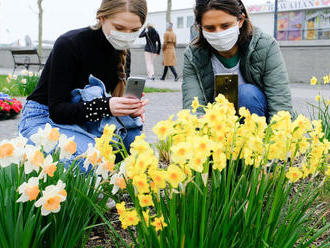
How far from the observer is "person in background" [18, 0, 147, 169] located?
2.26 metres

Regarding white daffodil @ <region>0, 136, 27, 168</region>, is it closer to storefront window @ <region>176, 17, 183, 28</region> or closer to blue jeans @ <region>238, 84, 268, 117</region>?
blue jeans @ <region>238, 84, 268, 117</region>

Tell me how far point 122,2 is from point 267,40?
96 centimetres

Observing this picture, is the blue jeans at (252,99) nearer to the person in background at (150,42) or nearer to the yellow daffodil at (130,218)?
the yellow daffodil at (130,218)

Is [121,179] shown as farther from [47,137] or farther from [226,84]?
[226,84]

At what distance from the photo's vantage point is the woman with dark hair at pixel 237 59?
2385 millimetres

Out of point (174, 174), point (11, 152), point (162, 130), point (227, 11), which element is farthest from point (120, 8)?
point (174, 174)

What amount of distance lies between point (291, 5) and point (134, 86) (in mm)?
32907

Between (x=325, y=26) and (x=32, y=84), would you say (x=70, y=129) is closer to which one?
(x=32, y=84)

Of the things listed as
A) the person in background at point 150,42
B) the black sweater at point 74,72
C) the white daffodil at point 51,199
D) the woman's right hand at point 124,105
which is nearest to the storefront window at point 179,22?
the person in background at point 150,42

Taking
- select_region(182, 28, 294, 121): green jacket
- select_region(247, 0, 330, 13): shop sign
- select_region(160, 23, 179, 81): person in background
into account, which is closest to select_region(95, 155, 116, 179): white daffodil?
select_region(182, 28, 294, 121): green jacket

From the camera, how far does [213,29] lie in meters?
2.42

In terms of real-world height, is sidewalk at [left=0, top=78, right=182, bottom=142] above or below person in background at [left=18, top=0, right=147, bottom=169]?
below

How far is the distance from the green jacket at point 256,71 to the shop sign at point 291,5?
28.6 m

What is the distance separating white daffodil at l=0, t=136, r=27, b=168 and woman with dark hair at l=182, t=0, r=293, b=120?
1.47 metres
